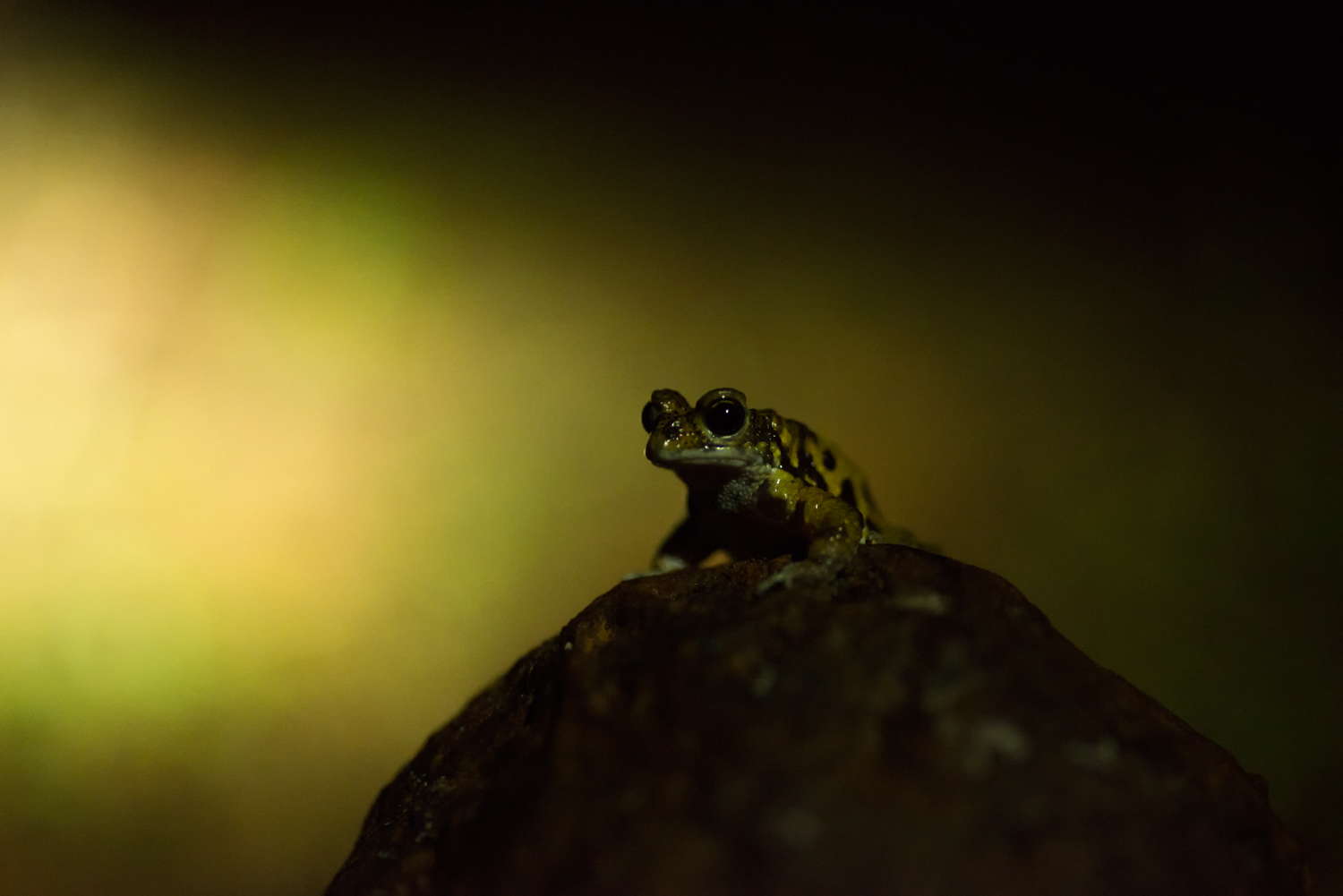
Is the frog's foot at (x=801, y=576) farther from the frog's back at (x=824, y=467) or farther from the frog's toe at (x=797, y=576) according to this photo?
the frog's back at (x=824, y=467)

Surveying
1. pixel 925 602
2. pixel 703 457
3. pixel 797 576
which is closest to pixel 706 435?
pixel 703 457

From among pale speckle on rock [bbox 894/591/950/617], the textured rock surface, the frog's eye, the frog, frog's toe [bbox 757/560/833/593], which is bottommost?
the textured rock surface

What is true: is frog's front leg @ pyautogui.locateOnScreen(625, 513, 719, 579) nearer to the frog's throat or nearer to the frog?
the frog

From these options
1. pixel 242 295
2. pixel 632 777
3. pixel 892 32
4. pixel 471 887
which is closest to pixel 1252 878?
pixel 632 777

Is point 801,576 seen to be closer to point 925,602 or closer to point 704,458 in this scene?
point 925,602

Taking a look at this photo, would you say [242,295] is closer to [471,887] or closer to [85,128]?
[85,128]

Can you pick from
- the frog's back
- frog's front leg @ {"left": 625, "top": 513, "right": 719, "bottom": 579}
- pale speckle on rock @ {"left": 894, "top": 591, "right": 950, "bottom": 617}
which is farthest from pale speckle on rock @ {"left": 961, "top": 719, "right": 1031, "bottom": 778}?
frog's front leg @ {"left": 625, "top": 513, "right": 719, "bottom": 579}
